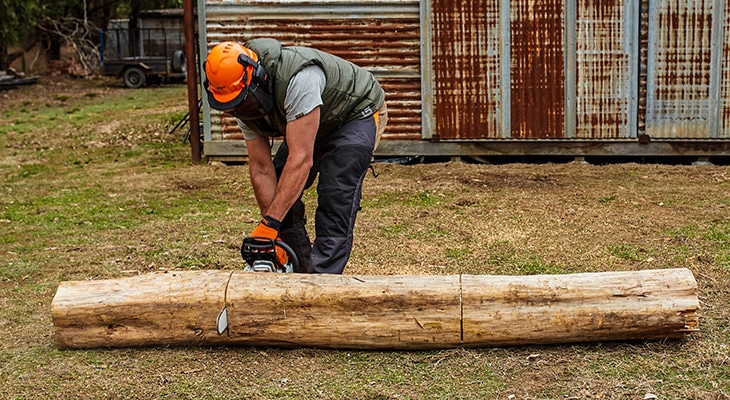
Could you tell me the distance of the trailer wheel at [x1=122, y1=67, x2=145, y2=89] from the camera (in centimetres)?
2592

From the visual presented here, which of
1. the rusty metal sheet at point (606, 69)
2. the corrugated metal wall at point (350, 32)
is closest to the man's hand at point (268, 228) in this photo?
the corrugated metal wall at point (350, 32)

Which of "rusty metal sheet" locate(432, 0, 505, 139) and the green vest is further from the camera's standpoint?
"rusty metal sheet" locate(432, 0, 505, 139)

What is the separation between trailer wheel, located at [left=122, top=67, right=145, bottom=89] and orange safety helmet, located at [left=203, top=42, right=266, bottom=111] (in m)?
21.8

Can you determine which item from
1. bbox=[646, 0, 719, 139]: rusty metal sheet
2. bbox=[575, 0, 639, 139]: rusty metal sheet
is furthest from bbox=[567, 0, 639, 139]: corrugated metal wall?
bbox=[646, 0, 719, 139]: rusty metal sheet

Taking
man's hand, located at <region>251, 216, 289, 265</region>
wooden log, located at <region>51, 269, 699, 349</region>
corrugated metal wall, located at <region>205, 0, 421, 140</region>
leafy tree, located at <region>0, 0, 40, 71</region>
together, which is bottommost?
wooden log, located at <region>51, 269, 699, 349</region>

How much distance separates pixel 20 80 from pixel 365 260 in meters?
20.6

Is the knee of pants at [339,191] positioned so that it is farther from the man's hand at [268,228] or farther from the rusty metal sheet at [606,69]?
the rusty metal sheet at [606,69]

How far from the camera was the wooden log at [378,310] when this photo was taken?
4.85 meters

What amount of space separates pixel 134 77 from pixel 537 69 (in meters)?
17.0

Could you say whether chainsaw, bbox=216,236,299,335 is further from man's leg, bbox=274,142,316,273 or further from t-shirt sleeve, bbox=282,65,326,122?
t-shirt sleeve, bbox=282,65,326,122

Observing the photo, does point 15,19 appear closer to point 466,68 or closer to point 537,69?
point 466,68

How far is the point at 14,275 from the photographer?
7.11 meters

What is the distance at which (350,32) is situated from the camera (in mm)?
11859

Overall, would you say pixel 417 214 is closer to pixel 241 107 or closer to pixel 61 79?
pixel 241 107
